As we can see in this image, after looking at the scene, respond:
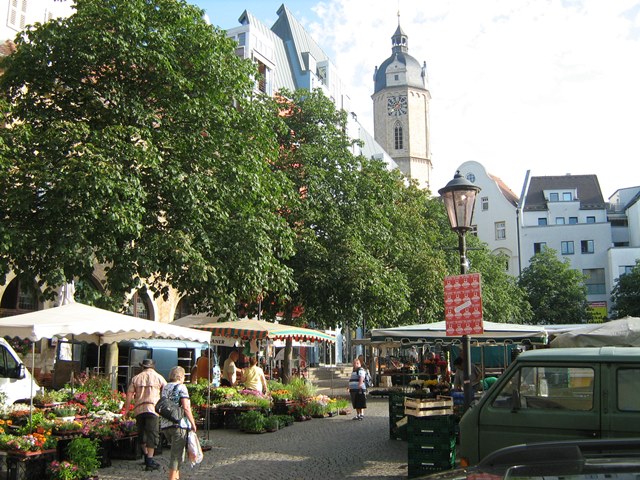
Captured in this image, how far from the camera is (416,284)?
3203cm

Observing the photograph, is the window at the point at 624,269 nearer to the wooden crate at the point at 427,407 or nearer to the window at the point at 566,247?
the window at the point at 566,247

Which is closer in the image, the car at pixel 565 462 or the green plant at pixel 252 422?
the car at pixel 565 462

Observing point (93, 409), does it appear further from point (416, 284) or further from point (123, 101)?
point (416, 284)

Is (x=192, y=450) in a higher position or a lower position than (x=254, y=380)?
lower

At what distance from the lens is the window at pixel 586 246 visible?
64.9 metres

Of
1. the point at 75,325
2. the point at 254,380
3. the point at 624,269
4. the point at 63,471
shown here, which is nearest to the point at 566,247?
the point at 624,269

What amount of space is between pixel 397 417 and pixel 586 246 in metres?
56.5

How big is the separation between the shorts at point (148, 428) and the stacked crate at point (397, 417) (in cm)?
506

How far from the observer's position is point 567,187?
230 feet

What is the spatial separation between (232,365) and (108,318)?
24.6 ft

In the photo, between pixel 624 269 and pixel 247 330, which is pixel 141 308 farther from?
pixel 624 269

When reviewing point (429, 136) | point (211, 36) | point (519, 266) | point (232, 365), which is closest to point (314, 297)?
point (232, 365)

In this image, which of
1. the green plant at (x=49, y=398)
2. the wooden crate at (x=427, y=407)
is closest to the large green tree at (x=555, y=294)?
the wooden crate at (x=427, y=407)

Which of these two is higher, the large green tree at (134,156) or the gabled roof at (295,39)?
the gabled roof at (295,39)
